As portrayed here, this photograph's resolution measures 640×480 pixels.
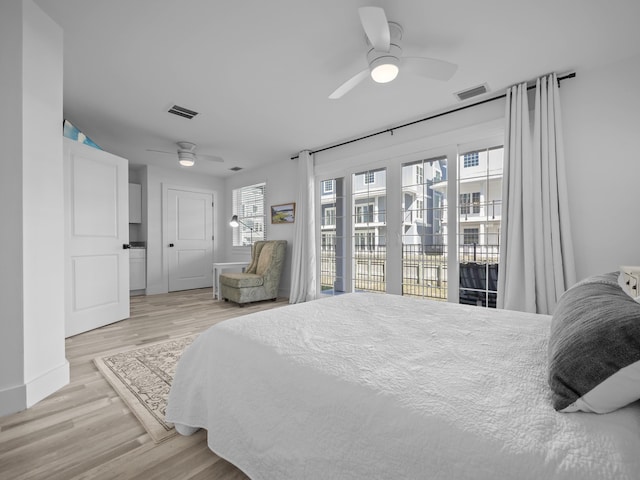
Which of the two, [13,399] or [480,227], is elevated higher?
[480,227]

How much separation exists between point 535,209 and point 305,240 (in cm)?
300

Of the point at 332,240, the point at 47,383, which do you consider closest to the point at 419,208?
the point at 332,240

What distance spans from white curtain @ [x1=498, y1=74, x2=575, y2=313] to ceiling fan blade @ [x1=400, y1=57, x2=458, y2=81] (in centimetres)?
115

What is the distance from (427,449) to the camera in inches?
25.8

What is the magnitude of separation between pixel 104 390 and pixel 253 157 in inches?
158

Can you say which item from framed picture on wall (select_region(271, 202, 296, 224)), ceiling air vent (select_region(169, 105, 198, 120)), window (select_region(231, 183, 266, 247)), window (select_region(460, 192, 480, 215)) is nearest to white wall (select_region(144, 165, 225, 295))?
window (select_region(231, 183, 266, 247))

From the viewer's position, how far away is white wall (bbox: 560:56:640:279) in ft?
7.73

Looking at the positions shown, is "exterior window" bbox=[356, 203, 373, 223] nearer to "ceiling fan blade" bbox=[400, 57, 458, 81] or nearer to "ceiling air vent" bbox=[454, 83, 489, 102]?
"ceiling air vent" bbox=[454, 83, 489, 102]

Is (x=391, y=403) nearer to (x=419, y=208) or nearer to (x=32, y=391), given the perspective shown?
(x=32, y=391)

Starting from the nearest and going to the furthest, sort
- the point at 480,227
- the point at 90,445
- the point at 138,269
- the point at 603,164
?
the point at 90,445 → the point at 603,164 → the point at 480,227 → the point at 138,269

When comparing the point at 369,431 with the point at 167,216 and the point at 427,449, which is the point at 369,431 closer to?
the point at 427,449

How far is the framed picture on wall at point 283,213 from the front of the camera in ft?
16.8

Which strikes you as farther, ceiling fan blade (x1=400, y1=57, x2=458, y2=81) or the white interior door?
the white interior door

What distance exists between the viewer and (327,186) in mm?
4762
